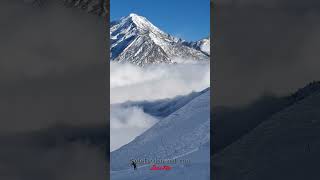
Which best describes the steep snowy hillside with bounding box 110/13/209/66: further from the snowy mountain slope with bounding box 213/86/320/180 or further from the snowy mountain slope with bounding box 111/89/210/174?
the snowy mountain slope with bounding box 213/86/320/180

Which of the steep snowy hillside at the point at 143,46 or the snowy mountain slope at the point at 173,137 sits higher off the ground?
the steep snowy hillside at the point at 143,46

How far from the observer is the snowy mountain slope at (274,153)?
21.2 feet

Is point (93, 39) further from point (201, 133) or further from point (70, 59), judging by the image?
point (201, 133)

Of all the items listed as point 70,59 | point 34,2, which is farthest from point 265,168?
point 34,2

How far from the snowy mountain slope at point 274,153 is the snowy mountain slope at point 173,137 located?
3137mm

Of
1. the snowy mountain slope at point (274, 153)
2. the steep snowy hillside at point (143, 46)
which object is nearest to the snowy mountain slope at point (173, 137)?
the steep snowy hillside at point (143, 46)

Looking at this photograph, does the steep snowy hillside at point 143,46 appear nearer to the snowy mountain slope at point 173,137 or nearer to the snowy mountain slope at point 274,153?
the snowy mountain slope at point 173,137

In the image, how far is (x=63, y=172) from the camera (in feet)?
20.5

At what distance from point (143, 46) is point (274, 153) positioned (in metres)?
9.30

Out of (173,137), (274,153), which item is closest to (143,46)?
(173,137)

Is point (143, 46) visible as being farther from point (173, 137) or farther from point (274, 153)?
point (274, 153)

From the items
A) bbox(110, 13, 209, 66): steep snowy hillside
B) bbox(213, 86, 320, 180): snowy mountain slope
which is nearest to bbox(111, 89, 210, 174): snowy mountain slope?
bbox(110, 13, 209, 66): steep snowy hillside

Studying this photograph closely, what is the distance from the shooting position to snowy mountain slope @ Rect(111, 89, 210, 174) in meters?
10.3

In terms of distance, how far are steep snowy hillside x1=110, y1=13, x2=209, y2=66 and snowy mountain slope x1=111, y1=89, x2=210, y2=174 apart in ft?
A: 5.11
